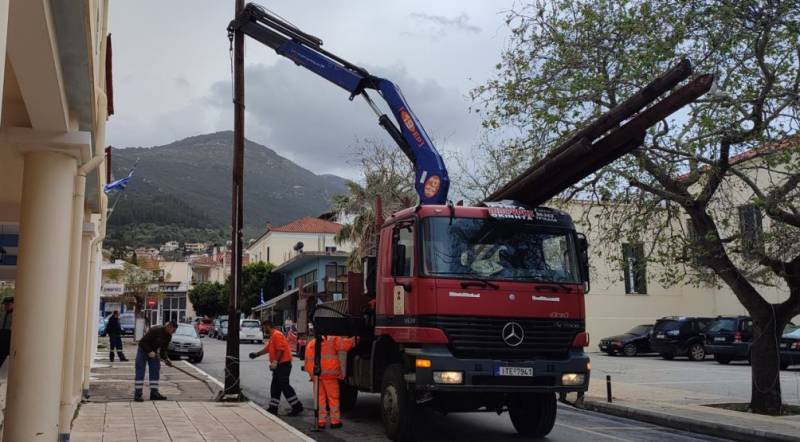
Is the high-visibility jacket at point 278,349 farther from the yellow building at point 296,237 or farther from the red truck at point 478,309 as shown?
the yellow building at point 296,237

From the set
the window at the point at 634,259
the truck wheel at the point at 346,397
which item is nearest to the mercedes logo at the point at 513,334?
the truck wheel at the point at 346,397

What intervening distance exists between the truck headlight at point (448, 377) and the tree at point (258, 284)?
56401 mm

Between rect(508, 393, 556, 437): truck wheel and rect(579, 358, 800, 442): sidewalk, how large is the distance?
2.96 m

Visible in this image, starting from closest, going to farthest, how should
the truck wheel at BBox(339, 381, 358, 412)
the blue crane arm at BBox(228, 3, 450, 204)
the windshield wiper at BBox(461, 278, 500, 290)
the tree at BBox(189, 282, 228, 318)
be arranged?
the windshield wiper at BBox(461, 278, 500, 290), the blue crane arm at BBox(228, 3, 450, 204), the truck wheel at BBox(339, 381, 358, 412), the tree at BBox(189, 282, 228, 318)

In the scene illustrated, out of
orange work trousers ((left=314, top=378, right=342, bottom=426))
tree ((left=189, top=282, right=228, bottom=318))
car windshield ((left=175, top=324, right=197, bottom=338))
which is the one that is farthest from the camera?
tree ((left=189, top=282, right=228, bottom=318))

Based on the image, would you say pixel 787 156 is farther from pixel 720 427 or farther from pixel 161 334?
pixel 161 334

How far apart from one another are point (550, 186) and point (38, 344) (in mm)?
6558

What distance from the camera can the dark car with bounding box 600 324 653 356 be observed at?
30188 mm

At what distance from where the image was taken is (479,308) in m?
9.01

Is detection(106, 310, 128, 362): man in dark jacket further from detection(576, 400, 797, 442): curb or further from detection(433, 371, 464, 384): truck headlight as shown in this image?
detection(433, 371, 464, 384): truck headlight

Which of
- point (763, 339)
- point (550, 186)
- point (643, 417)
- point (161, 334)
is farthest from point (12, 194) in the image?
point (763, 339)

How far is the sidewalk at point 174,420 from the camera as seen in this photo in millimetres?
9461

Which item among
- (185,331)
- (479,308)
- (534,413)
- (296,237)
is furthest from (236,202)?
(296,237)

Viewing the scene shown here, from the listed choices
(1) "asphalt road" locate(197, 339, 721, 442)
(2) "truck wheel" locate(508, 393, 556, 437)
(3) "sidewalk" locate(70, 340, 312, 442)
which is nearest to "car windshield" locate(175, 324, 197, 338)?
(3) "sidewalk" locate(70, 340, 312, 442)
